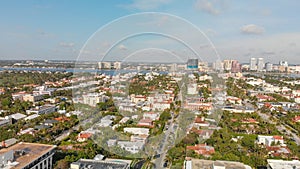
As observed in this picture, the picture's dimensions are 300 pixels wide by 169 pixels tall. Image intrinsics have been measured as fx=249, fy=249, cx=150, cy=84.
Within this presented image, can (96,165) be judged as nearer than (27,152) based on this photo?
Yes

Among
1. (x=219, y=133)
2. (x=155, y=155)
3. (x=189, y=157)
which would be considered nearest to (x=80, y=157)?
(x=155, y=155)

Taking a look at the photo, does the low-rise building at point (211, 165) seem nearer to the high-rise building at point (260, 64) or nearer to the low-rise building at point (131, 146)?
the low-rise building at point (131, 146)

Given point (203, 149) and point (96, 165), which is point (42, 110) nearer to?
point (96, 165)

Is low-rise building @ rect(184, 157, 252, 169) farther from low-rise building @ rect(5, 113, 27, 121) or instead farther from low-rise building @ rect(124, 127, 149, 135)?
low-rise building @ rect(5, 113, 27, 121)

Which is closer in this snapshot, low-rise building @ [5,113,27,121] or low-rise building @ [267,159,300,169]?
low-rise building @ [267,159,300,169]

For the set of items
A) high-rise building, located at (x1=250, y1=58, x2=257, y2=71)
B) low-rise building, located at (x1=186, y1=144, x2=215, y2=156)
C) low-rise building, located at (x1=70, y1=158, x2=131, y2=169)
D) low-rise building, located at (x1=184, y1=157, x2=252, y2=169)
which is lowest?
low-rise building, located at (x1=186, y1=144, x2=215, y2=156)

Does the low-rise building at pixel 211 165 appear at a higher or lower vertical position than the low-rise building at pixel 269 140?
higher

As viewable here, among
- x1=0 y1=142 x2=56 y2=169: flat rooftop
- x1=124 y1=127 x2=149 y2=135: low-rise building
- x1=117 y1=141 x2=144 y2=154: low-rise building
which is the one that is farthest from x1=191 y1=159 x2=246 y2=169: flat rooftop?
x1=0 y1=142 x2=56 y2=169: flat rooftop

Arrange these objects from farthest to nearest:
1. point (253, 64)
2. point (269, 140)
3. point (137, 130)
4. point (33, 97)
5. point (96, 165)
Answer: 1. point (253, 64)
2. point (33, 97)
3. point (269, 140)
4. point (137, 130)
5. point (96, 165)

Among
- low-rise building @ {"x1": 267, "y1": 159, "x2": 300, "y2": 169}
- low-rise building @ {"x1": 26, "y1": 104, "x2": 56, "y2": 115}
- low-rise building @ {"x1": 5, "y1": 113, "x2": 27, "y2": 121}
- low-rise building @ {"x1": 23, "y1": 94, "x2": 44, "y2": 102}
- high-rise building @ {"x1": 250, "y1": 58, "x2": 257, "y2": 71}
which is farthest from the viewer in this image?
high-rise building @ {"x1": 250, "y1": 58, "x2": 257, "y2": 71}

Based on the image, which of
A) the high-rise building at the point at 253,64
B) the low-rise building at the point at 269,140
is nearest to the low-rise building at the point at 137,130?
the low-rise building at the point at 269,140

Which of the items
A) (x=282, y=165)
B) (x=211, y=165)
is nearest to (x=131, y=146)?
(x=211, y=165)

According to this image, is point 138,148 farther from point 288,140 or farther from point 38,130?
point 288,140
